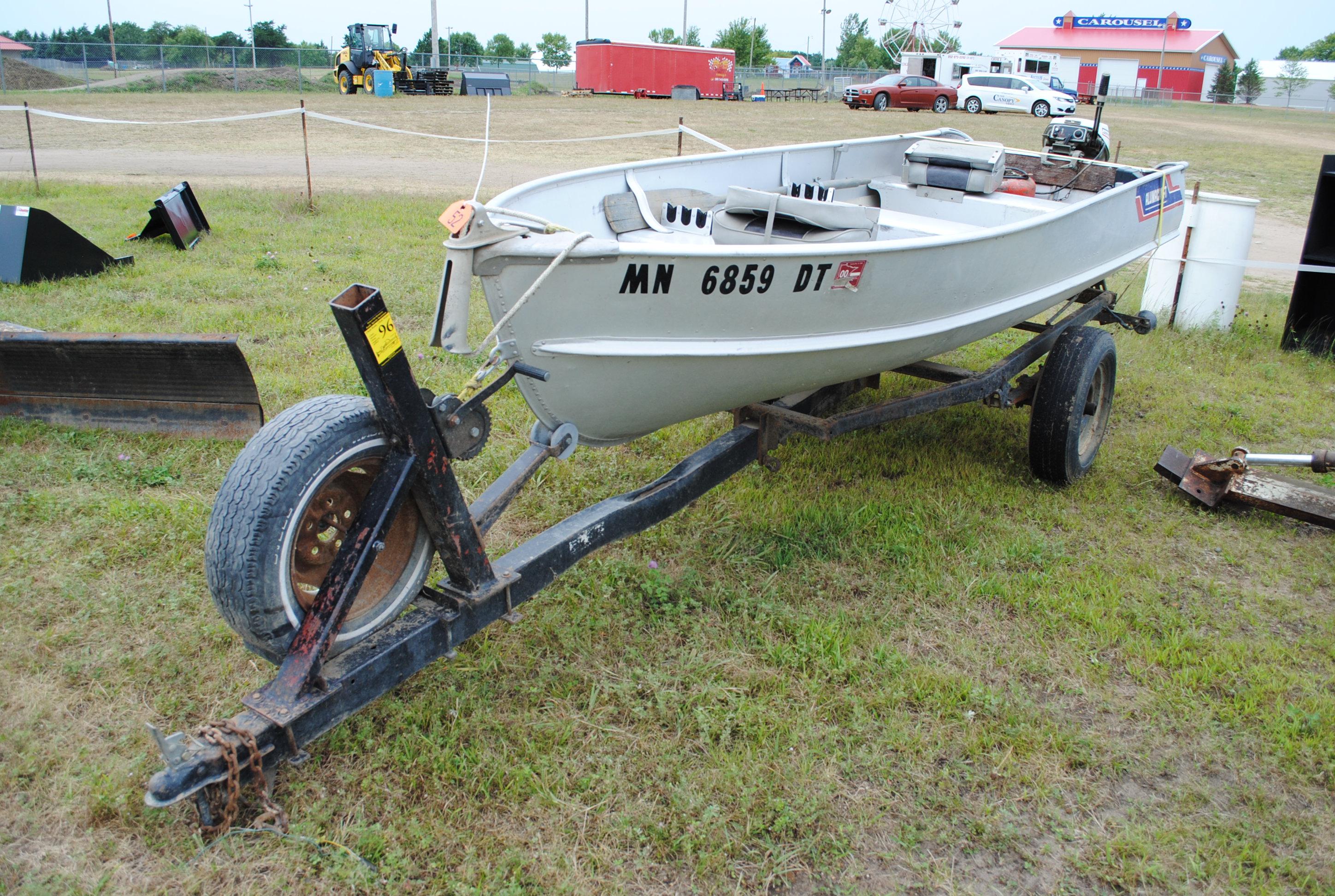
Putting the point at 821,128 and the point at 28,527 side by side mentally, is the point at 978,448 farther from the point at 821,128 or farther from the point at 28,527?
the point at 821,128

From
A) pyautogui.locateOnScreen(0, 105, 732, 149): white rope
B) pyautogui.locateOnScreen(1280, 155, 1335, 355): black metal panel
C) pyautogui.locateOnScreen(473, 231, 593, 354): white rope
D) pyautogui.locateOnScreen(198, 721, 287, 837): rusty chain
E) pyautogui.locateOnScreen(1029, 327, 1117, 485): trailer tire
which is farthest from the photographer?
pyautogui.locateOnScreen(0, 105, 732, 149): white rope

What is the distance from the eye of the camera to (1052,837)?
2.40 meters

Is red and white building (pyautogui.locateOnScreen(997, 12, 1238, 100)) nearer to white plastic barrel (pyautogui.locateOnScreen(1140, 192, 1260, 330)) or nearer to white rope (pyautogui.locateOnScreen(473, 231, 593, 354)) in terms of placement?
white plastic barrel (pyautogui.locateOnScreen(1140, 192, 1260, 330))

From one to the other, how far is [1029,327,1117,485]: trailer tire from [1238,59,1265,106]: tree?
7853 cm

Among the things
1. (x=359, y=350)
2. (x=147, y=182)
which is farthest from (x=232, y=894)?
(x=147, y=182)

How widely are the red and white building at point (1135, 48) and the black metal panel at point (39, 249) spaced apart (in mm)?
75783

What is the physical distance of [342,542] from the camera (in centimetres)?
239

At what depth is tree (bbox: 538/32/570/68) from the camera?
287 feet

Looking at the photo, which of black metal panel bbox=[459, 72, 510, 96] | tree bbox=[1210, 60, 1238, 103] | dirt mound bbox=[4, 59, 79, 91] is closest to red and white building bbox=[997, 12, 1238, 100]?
tree bbox=[1210, 60, 1238, 103]

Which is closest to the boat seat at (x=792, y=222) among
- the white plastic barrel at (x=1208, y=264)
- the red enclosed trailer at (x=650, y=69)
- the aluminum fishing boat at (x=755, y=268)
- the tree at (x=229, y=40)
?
the aluminum fishing boat at (x=755, y=268)

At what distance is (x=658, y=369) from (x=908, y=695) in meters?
1.32

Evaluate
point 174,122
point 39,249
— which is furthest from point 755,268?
point 174,122

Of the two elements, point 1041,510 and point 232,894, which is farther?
point 1041,510

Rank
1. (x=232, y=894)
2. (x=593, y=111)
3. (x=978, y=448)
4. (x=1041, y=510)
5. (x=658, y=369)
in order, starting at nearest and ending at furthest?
(x=232, y=894)
(x=658, y=369)
(x=1041, y=510)
(x=978, y=448)
(x=593, y=111)
